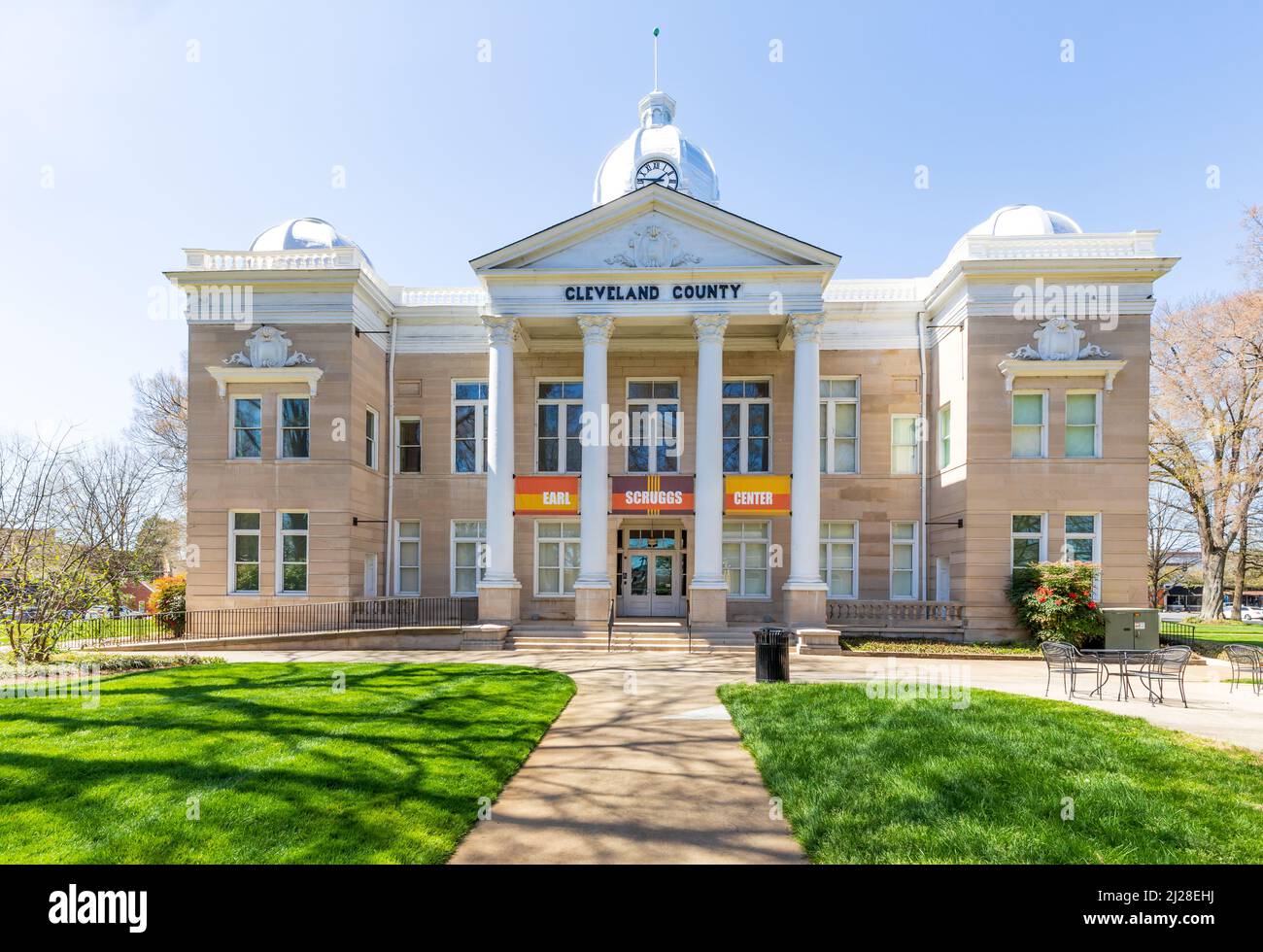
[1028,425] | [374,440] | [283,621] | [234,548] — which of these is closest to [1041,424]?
[1028,425]

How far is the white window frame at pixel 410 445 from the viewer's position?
2522 cm

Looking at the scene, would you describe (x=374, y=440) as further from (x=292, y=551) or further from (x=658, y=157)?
Answer: (x=658, y=157)

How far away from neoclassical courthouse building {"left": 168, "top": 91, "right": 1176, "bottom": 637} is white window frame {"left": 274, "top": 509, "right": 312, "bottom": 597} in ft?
0.27

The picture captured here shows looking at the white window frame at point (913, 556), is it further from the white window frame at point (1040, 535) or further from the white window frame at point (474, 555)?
the white window frame at point (474, 555)

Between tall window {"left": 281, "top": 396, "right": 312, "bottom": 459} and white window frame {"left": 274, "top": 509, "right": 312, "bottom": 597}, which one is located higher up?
tall window {"left": 281, "top": 396, "right": 312, "bottom": 459}

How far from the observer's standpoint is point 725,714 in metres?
10.7

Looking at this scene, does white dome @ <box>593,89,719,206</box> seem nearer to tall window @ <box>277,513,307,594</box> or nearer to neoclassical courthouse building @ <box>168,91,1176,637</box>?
neoclassical courthouse building @ <box>168,91,1176,637</box>

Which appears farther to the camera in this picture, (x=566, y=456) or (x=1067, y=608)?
(x=566, y=456)

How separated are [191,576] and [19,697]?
1305cm

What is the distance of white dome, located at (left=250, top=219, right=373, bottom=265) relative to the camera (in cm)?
2541

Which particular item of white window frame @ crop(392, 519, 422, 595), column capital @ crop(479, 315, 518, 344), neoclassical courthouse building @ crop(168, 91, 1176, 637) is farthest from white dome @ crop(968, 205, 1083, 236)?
white window frame @ crop(392, 519, 422, 595)

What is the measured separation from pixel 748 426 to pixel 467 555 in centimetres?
1132
